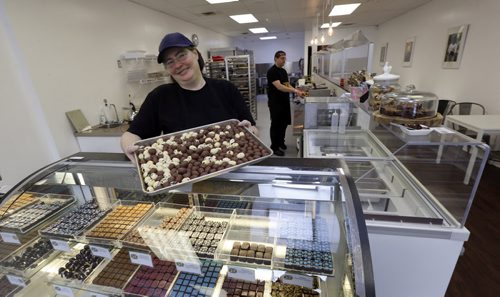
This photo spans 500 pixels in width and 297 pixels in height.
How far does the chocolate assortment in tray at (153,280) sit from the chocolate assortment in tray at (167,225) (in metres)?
0.14

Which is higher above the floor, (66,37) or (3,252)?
(66,37)

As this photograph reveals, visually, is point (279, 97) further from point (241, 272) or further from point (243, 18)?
point (241, 272)

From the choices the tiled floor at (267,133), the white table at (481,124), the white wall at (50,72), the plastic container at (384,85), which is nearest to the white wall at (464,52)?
the white table at (481,124)

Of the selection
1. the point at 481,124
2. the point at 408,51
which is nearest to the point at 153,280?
the point at 481,124

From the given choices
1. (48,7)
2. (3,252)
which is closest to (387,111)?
(3,252)

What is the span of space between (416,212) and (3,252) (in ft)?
6.64

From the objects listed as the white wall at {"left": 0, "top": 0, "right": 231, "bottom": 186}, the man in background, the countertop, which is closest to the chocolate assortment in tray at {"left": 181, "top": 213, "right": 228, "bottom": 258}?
the countertop

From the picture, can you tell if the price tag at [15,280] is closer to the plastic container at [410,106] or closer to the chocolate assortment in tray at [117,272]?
the chocolate assortment in tray at [117,272]

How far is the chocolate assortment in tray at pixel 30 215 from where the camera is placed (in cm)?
113

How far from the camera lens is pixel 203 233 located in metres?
1.09

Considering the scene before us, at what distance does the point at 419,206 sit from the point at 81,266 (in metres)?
1.72

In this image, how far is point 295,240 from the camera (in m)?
1.03

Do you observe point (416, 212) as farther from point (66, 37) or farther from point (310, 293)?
point (66, 37)

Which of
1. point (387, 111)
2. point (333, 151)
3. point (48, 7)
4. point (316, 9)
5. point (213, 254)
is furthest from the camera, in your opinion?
point (316, 9)
